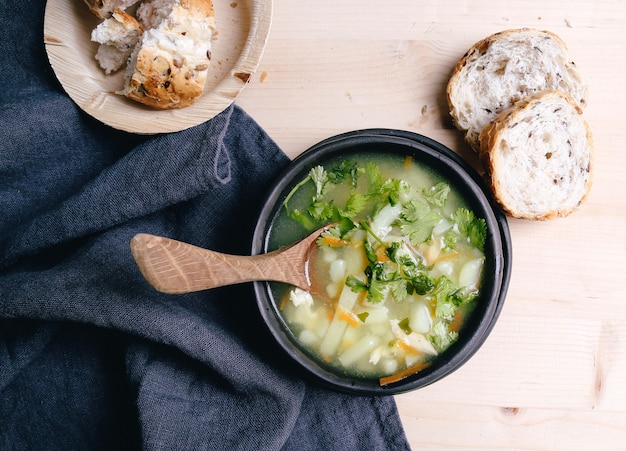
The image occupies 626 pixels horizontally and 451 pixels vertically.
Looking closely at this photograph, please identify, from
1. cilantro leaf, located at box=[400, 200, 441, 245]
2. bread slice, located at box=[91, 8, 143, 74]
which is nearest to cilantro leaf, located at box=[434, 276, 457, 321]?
cilantro leaf, located at box=[400, 200, 441, 245]

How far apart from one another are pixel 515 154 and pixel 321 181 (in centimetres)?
63

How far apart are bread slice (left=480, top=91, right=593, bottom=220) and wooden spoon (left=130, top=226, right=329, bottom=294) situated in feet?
2.00

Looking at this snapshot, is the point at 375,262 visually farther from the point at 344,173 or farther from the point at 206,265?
the point at 206,265

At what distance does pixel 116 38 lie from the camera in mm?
2023

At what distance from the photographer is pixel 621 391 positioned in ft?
7.13

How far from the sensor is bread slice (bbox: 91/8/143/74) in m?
1.98

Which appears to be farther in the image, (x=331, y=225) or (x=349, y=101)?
(x=349, y=101)

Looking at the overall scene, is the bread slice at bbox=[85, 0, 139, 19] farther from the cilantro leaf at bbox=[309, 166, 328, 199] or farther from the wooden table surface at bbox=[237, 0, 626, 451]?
the cilantro leaf at bbox=[309, 166, 328, 199]

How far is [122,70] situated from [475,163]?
3.97 ft

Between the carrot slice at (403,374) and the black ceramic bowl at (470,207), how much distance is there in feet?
0.04

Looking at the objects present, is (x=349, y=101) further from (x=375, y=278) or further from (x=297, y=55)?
(x=375, y=278)

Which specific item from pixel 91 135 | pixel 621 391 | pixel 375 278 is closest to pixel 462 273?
pixel 375 278

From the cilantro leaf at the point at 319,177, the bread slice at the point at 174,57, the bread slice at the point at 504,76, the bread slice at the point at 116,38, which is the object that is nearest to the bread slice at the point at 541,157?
the bread slice at the point at 504,76

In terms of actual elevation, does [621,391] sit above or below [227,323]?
below
